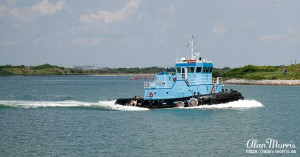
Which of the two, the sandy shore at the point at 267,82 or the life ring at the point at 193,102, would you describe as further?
the sandy shore at the point at 267,82

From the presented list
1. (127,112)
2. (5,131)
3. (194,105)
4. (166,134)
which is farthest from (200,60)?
(5,131)

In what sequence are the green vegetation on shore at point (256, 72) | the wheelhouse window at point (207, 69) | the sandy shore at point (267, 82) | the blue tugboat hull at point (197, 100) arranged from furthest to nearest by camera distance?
the green vegetation on shore at point (256, 72) → the sandy shore at point (267, 82) → the wheelhouse window at point (207, 69) → the blue tugboat hull at point (197, 100)

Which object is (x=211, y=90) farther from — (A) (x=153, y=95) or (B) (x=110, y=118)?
(B) (x=110, y=118)

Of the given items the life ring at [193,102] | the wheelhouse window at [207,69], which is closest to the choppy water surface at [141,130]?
the life ring at [193,102]

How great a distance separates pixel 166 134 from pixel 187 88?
434 inches

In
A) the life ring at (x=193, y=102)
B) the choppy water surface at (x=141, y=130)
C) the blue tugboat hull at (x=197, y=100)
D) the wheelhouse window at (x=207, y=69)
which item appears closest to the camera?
the choppy water surface at (x=141, y=130)

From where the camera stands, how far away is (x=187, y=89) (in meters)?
37.2

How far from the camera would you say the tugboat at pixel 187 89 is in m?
36.8

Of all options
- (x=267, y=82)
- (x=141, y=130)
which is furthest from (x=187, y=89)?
(x=267, y=82)

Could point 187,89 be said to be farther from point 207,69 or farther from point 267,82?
point 267,82

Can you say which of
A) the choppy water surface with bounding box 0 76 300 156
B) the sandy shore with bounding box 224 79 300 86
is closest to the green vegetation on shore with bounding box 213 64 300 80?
the sandy shore with bounding box 224 79 300 86

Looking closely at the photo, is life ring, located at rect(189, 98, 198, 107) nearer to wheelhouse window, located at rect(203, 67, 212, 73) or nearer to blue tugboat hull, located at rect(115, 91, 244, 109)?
blue tugboat hull, located at rect(115, 91, 244, 109)

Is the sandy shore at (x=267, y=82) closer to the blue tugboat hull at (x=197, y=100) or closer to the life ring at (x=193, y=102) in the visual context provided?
the blue tugboat hull at (x=197, y=100)

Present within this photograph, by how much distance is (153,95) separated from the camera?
125ft
